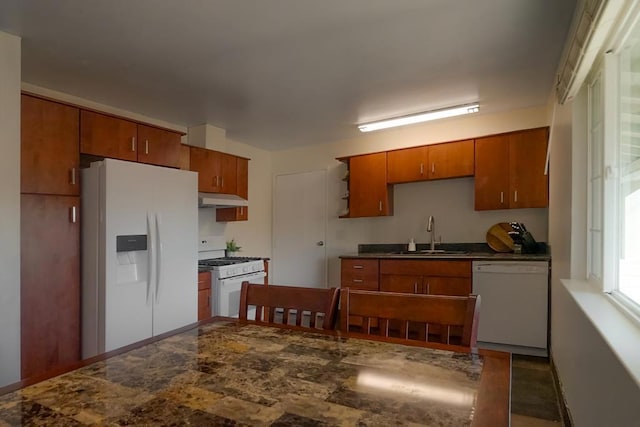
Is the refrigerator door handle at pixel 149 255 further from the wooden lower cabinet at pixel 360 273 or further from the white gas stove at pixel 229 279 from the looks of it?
the wooden lower cabinet at pixel 360 273

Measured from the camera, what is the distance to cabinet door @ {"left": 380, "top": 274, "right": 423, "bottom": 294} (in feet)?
12.2

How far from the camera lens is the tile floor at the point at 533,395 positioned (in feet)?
7.36

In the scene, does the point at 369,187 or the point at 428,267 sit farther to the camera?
the point at 369,187

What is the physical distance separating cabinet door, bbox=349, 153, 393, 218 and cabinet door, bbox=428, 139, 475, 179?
56 centimetres

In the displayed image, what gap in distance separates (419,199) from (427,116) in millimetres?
1068

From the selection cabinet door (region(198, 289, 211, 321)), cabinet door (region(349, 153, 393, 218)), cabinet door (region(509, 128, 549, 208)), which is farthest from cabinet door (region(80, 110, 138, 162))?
cabinet door (region(509, 128, 549, 208))

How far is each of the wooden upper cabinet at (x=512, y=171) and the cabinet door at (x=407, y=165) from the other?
21.5 inches

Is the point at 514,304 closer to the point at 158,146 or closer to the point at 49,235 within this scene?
the point at 158,146

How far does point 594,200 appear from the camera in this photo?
2000 mm

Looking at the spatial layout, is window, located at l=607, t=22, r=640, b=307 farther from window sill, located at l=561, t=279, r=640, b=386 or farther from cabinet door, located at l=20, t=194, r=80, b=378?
cabinet door, located at l=20, t=194, r=80, b=378

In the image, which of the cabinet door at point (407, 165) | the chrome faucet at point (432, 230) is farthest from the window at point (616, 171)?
the chrome faucet at point (432, 230)

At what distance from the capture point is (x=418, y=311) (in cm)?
128

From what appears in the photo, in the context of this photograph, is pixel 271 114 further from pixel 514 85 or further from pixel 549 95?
pixel 549 95

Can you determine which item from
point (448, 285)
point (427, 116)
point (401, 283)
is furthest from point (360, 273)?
point (427, 116)
